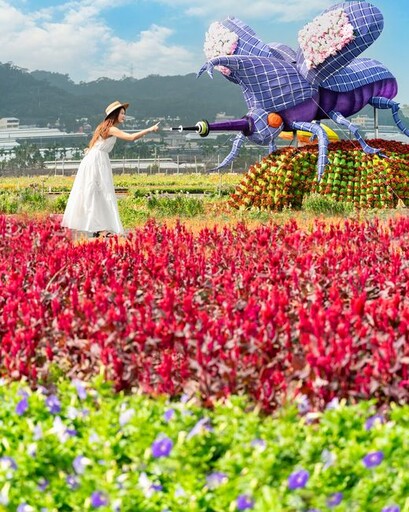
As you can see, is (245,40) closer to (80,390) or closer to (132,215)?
(132,215)

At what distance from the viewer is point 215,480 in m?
2.91

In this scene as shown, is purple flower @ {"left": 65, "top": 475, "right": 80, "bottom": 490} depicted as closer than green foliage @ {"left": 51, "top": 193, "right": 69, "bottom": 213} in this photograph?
Yes

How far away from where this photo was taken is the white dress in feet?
32.7

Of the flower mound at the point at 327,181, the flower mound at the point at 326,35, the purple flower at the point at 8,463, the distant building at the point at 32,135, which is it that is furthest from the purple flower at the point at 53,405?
the distant building at the point at 32,135

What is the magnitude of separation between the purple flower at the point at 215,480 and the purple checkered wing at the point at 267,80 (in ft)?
41.3

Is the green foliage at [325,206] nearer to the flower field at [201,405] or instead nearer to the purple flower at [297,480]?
the flower field at [201,405]

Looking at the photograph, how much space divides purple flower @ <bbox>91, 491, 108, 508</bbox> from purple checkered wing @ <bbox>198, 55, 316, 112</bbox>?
41.7 ft

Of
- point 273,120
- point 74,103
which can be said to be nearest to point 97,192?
point 273,120

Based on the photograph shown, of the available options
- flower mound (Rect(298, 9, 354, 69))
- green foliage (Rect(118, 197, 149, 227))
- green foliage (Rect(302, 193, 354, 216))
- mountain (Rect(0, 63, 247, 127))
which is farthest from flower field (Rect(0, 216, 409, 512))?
mountain (Rect(0, 63, 247, 127))

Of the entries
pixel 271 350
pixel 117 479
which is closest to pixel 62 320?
pixel 271 350

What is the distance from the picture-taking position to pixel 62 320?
4.19 meters

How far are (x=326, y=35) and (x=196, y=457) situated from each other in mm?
12636

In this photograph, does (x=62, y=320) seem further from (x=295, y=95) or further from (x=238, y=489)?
(x=295, y=95)

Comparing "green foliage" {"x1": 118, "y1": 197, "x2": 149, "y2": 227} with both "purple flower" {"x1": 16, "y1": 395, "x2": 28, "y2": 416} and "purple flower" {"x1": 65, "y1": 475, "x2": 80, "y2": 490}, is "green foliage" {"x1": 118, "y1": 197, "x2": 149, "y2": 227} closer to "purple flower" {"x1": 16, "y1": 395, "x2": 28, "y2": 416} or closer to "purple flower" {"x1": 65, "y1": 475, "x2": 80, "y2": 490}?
"purple flower" {"x1": 16, "y1": 395, "x2": 28, "y2": 416}
